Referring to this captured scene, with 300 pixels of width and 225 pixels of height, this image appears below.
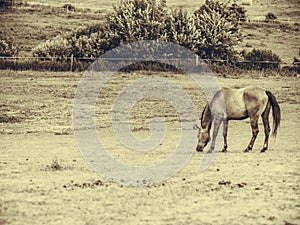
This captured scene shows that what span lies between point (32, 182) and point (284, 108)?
19.1 meters

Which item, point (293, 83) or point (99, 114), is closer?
point (99, 114)

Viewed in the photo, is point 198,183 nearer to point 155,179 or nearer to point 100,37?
point 155,179

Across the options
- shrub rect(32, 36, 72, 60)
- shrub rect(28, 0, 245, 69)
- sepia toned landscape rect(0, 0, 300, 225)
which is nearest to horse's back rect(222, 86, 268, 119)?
sepia toned landscape rect(0, 0, 300, 225)

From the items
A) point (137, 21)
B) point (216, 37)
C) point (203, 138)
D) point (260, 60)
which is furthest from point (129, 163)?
point (260, 60)

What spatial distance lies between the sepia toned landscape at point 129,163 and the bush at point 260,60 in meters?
3.00

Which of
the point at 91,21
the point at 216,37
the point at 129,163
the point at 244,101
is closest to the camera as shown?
the point at 129,163

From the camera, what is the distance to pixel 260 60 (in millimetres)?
45594

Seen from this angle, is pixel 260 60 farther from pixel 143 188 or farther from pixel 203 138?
pixel 143 188

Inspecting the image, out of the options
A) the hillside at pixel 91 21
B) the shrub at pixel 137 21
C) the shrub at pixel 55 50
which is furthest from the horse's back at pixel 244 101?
the hillside at pixel 91 21

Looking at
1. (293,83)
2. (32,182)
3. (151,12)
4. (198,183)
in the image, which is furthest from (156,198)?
(151,12)

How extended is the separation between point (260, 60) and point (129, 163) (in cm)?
2956

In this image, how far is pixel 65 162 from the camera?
17656mm

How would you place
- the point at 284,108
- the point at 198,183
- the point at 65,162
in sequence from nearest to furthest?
the point at 198,183 → the point at 65,162 → the point at 284,108

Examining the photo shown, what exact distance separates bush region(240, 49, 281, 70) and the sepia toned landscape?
3001mm
